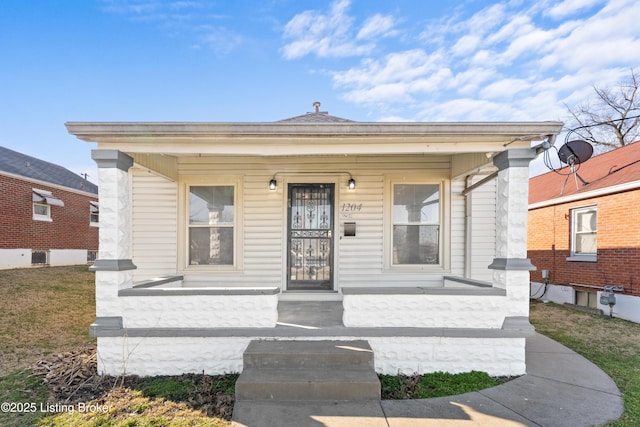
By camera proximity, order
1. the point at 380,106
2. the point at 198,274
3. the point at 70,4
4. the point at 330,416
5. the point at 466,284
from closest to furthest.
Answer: the point at 330,416, the point at 466,284, the point at 198,274, the point at 70,4, the point at 380,106

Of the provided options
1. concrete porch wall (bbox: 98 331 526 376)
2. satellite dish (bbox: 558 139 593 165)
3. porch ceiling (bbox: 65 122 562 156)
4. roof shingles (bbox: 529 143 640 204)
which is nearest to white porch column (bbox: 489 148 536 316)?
porch ceiling (bbox: 65 122 562 156)

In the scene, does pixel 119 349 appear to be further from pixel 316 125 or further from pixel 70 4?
pixel 70 4

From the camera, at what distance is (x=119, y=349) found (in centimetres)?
371

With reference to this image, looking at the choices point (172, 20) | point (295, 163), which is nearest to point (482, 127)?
point (295, 163)

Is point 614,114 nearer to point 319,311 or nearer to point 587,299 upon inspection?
point 587,299

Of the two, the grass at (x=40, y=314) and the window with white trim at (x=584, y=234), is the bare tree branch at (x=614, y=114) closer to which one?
the window with white trim at (x=584, y=234)

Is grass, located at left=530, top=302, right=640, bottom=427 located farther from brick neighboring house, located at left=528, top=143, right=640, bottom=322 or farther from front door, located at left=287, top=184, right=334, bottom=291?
front door, located at left=287, top=184, right=334, bottom=291

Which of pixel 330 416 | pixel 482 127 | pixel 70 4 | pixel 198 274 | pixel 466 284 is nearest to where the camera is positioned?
pixel 330 416

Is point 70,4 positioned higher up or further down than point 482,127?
higher up

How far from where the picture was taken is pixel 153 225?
18.0 ft

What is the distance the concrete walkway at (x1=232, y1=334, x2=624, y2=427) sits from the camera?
2.67 m

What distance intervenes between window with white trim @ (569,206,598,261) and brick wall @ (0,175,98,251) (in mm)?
17930

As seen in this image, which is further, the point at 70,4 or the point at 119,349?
the point at 70,4

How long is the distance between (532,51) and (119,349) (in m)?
12.4
